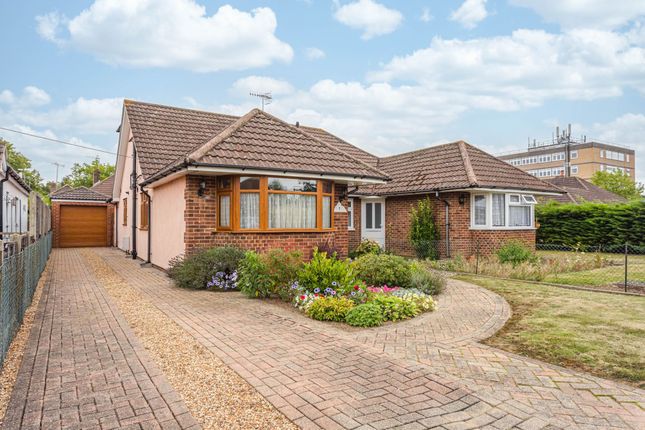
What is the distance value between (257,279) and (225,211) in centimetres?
316

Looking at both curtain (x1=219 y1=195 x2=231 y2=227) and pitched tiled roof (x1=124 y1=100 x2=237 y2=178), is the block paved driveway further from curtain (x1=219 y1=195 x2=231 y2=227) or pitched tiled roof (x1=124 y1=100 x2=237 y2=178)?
pitched tiled roof (x1=124 y1=100 x2=237 y2=178)

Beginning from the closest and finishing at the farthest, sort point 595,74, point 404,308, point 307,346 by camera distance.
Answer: point 307,346, point 404,308, point 595,74

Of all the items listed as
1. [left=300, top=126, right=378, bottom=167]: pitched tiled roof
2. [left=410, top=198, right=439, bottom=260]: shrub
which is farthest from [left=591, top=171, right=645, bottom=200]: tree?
[left=410, top=198, right=439, bottom=260]: shrub

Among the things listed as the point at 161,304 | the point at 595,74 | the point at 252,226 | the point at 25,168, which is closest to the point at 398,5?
the point at 252,226

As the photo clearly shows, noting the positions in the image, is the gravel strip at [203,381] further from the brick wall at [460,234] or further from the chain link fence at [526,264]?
the brick wall at [460,234]

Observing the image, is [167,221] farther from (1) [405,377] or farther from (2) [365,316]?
(1) [405,377]

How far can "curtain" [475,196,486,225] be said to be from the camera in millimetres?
16469

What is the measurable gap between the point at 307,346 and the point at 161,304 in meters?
4.01

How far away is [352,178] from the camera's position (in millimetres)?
12500

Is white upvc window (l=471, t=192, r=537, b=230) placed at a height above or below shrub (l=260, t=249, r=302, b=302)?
above

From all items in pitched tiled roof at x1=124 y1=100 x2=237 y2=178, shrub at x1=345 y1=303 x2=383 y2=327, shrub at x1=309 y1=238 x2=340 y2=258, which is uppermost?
pitched tiled roof at x1=124 y1=100 x2=237 y2=178

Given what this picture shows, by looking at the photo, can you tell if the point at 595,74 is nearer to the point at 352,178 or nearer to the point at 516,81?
the point at 516,81

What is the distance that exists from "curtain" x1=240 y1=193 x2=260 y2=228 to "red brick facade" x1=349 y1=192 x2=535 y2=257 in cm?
734

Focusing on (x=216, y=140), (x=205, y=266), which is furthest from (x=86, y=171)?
(x=205, y=266)
